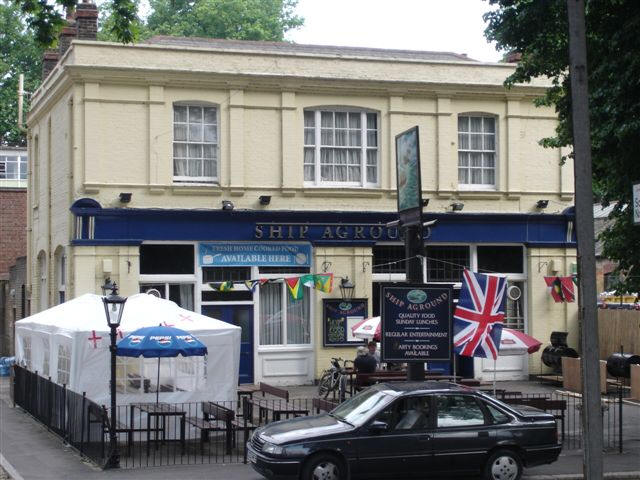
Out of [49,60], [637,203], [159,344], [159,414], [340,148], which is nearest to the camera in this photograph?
[637,203]

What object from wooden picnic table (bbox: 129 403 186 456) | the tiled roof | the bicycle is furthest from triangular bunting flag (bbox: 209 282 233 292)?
wooden picnic table (bbox: 129 403 186 456)

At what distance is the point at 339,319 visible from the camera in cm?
2911

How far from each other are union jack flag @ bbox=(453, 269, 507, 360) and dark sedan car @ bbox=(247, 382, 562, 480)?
3.50 meters

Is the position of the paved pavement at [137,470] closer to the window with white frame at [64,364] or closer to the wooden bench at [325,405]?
the window with white frame at [64,364]

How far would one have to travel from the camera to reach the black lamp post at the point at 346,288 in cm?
2914

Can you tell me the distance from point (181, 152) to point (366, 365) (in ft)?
26.9

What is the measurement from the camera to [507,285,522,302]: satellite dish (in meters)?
30.5

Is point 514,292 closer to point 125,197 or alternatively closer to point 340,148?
point 340,148

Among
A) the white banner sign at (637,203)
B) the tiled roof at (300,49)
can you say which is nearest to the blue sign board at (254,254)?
the tiled roof at (300,49)

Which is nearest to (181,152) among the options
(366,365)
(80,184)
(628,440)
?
(80,184)

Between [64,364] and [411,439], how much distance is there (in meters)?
8.70

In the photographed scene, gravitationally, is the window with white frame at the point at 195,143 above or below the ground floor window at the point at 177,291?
above

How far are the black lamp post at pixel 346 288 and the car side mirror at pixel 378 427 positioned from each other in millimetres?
13787

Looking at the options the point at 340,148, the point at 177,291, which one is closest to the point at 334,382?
the point at 177,291
